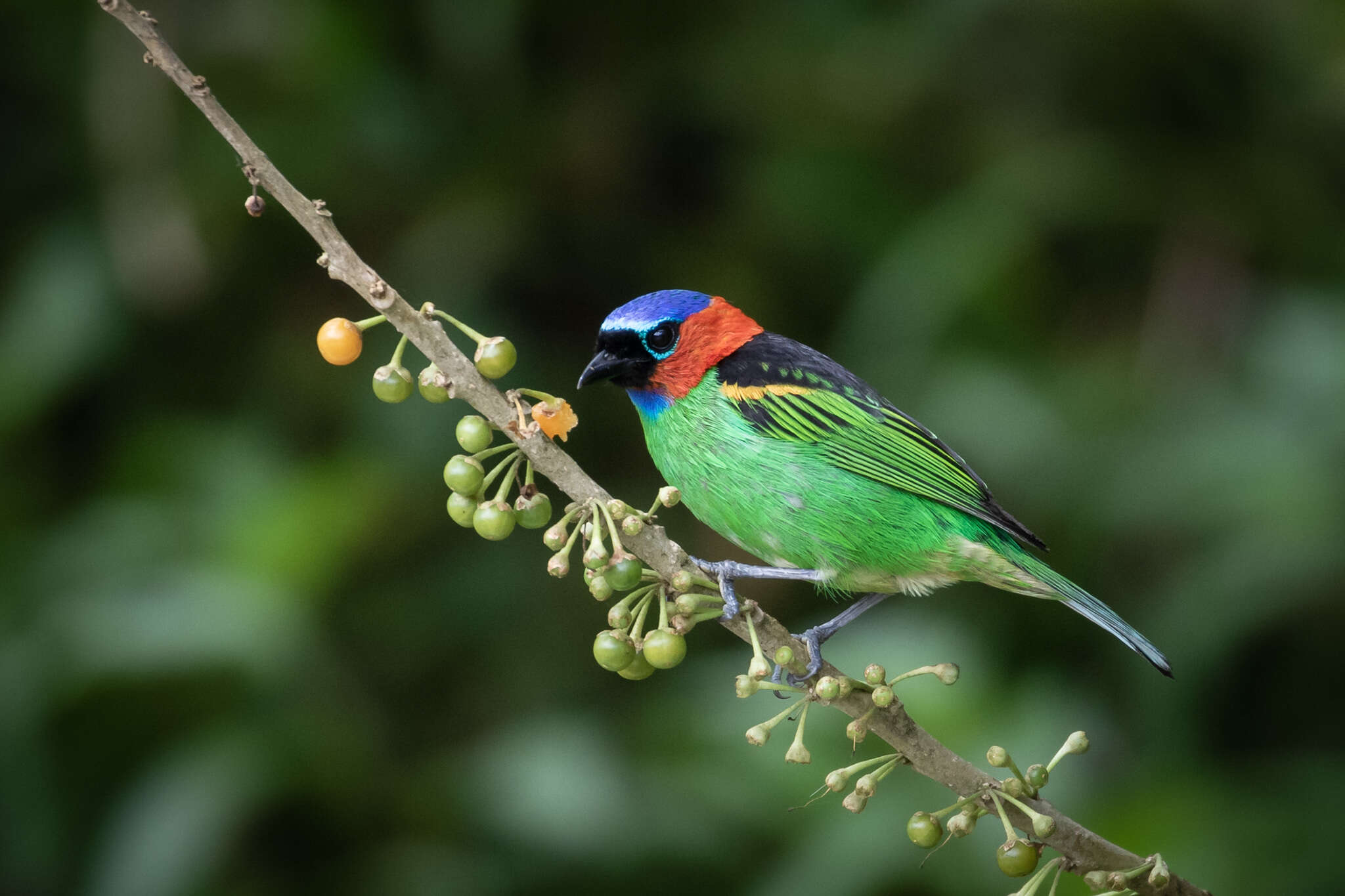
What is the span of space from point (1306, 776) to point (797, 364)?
7.95 ft

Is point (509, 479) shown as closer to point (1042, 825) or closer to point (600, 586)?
point (600, 586)

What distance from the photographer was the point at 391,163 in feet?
15.9

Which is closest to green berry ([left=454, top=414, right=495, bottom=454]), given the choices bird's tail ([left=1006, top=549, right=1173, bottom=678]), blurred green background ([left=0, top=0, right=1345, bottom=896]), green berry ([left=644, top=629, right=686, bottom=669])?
green berry ([left=644, top=629, right=686, bottom=669])

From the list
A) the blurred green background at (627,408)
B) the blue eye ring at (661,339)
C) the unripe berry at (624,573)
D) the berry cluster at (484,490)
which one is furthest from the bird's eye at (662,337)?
the blurred green background at (627,408)

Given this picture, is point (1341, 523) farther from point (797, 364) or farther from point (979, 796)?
point (979, 796)

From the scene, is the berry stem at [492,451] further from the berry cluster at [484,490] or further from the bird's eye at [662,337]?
the bird's eye at [662,337]

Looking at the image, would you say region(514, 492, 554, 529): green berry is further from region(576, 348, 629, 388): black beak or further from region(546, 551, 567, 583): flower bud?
region(576, 348, 629, 388): black beak

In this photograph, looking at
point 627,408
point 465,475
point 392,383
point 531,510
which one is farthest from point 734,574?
point 627,408

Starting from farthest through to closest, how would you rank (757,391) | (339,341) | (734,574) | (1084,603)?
(757,391), (1084,603), (734,574), (339,341)

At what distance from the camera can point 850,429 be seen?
274 cm

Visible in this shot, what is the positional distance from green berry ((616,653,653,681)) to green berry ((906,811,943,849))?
0.42 meters

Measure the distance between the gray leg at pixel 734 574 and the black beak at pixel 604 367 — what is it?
21.2 inches

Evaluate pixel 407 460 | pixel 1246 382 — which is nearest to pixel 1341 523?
pixel 1246 382

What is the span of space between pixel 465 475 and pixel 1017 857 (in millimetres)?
927
